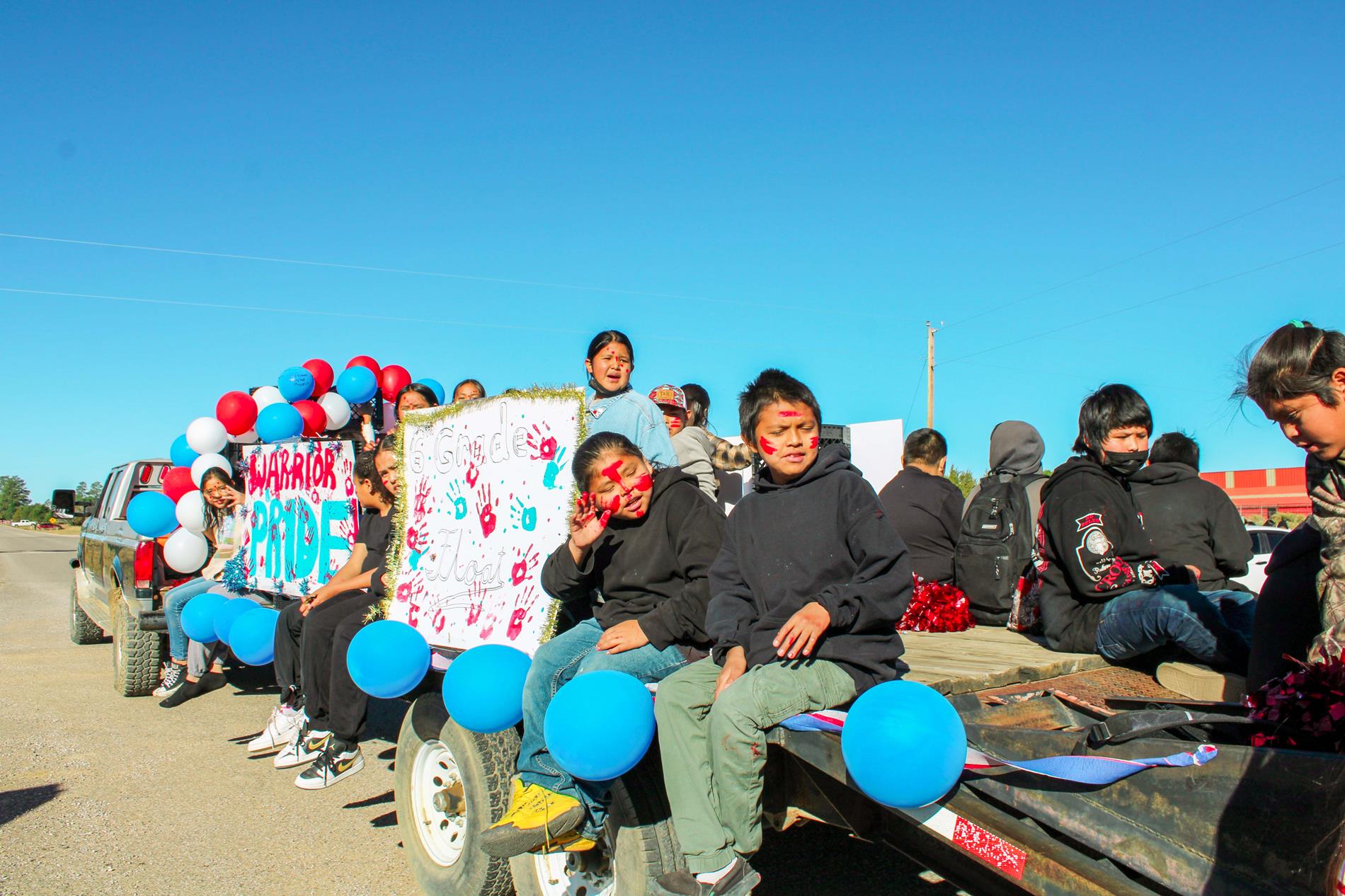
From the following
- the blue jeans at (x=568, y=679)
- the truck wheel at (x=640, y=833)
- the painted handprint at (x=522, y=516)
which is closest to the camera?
the truck wheel at (x=640, y=833)

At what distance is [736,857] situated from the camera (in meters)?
2.78

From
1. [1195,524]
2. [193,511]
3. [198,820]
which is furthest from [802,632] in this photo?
[193,511]

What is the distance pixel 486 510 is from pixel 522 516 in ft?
0.96

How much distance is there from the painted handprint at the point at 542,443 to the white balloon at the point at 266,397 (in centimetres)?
491

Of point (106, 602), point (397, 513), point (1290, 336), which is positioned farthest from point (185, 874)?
point (106, 602)

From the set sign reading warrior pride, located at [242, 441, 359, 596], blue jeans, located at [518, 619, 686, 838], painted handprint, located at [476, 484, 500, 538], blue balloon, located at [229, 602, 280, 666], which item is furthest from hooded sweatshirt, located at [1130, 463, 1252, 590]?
blue balloon, located at [229, 602, 280, 666]

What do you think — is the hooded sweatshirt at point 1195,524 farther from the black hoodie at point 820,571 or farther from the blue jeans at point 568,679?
the blue jeans at point 568,679

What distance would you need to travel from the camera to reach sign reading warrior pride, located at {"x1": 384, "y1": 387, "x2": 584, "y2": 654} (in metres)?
4.07

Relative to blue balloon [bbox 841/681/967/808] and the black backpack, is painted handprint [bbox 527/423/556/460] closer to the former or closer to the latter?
blue balloon [bbox 841/681/967/808]

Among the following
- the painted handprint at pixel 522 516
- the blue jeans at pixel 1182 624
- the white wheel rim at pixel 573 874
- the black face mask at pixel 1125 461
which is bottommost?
the white wheel rim at pixel 573 874

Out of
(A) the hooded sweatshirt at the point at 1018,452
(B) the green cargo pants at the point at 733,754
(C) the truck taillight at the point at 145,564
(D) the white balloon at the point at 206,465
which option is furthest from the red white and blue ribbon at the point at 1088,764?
(C) the truck taillight at the point at 145,564

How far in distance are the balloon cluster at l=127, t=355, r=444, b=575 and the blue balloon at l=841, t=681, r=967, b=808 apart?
6.43 meters

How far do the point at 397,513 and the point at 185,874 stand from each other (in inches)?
79.6

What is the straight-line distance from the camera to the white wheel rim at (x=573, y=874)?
3.47 m
